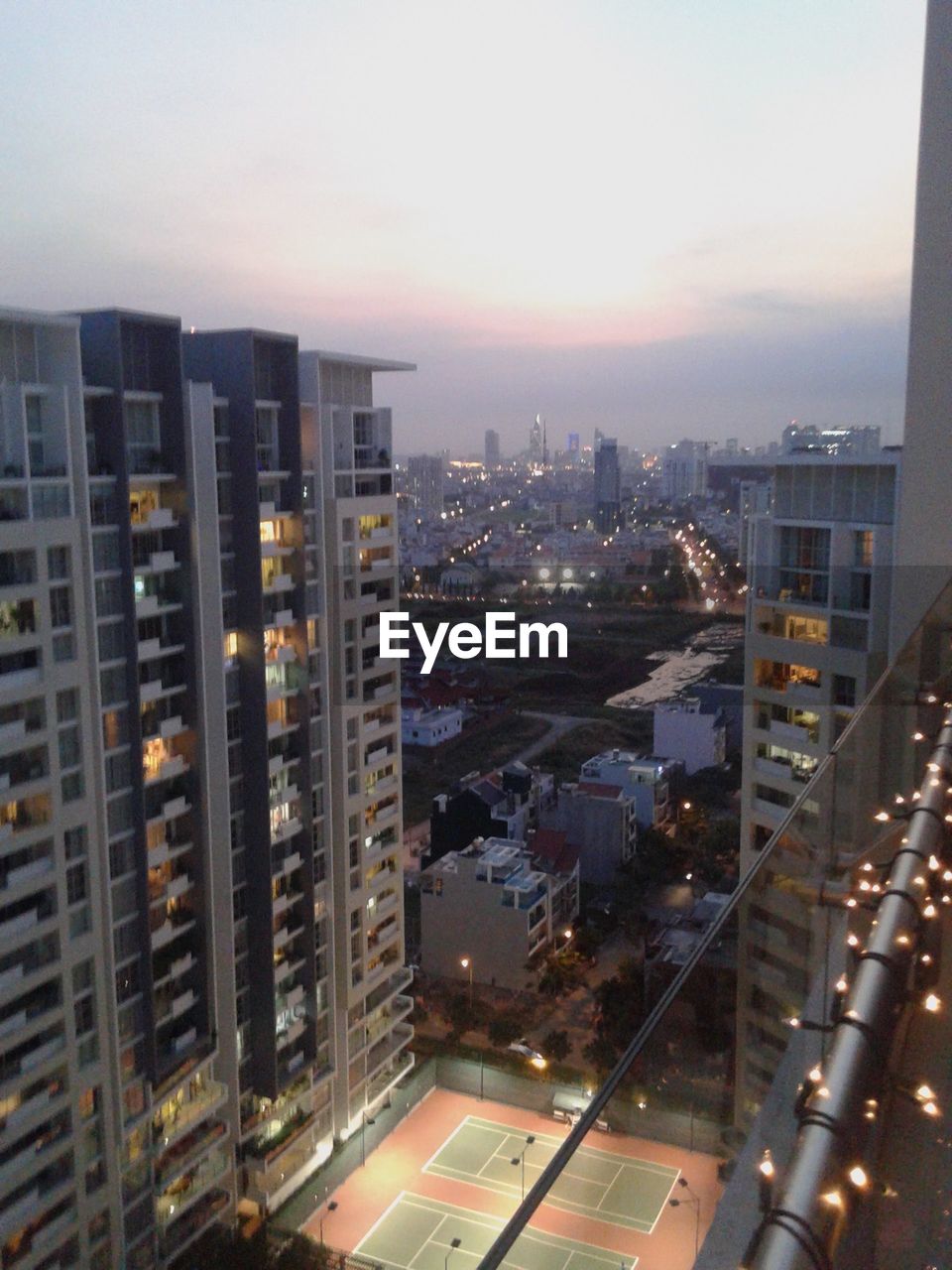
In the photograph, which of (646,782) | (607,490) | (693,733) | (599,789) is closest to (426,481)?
(607,490)

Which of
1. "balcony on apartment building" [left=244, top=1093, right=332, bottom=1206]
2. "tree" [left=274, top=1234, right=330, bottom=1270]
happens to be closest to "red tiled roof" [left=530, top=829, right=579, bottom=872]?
"balcony on apartment building" [left=244, top=1093, right=332, bottom=1206]

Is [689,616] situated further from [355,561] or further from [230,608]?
[230,608]

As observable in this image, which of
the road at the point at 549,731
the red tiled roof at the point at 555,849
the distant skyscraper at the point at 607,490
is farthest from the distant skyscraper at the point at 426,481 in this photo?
the red tiled roof at the point at 555,849

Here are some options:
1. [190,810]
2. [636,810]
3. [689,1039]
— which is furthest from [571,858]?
[689,1039]

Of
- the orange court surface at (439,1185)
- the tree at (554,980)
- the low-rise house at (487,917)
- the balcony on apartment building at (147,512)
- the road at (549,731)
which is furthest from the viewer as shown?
the road at (549,731)

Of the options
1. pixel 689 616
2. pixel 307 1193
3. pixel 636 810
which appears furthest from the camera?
pixel 689 616

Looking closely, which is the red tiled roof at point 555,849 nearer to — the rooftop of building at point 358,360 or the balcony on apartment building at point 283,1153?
the balcony on apartment building at point 283,1153
